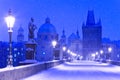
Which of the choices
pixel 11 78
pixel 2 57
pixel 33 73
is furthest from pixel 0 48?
pixel 11 78

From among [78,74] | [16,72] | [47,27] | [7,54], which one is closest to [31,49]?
[78,74]

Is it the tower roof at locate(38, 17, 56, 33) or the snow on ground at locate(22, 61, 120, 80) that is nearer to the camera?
the snow on ground at locate(22, 61, 120, 80)

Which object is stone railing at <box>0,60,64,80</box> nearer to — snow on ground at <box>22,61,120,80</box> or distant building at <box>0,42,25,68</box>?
snow on ground at <box>22,61,120,80</box>

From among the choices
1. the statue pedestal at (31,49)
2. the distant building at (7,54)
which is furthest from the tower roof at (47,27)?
the statue pedestal at (31,49)

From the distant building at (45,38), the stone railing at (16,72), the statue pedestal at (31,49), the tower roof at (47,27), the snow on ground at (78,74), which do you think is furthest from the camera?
the tower roof at (47,27)

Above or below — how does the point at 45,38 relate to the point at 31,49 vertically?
above

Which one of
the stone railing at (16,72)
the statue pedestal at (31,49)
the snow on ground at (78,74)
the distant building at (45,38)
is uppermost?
the distant building at (45,38)

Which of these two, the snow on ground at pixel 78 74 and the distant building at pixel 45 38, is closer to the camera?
the snow on ground at pixel 78 74

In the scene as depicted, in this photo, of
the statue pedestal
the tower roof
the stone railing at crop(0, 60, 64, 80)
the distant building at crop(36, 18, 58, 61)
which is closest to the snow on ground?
the stone railing at crop(0, 60, 64, 80)

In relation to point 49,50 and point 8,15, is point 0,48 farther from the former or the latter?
point 8,15

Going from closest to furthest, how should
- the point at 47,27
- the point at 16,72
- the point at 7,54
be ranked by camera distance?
the point at 16,72 → the point at 7,54 → the point at 47,27

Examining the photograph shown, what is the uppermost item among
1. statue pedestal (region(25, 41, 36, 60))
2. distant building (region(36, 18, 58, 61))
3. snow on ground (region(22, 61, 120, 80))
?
distant building (region(36, 18, 58, 61))

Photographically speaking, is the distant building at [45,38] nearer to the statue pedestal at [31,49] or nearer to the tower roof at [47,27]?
the tower roof at [47,27]

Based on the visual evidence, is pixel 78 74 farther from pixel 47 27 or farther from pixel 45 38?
pixel 47 27
